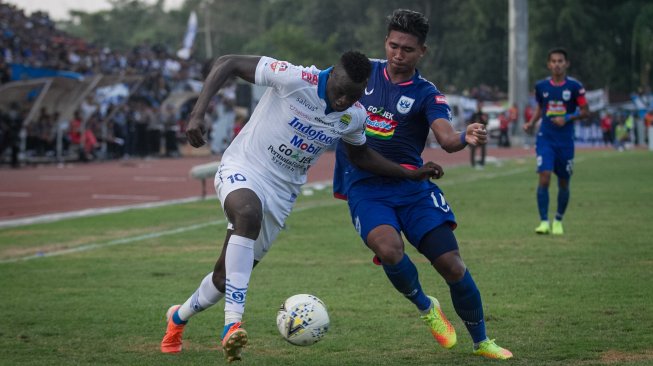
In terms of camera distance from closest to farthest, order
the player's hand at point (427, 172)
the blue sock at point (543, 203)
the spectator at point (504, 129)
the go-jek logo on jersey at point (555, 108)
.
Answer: the player's hand at point (427, 172) < the blue sock at point (543, 203) < the go-jek logo on jersey at point (555, 108) < the spectator at point (504, 129)

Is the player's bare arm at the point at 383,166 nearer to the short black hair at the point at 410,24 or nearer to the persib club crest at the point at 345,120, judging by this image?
the persib club crest at the point at 345,120

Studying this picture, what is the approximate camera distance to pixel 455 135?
6973 mm

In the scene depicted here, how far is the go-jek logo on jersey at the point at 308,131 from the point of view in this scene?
692 centimetres

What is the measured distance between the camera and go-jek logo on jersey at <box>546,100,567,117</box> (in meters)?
14.7

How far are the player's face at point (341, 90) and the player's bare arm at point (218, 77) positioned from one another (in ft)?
1.70

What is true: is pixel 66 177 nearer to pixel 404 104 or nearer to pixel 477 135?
pixel 404 104

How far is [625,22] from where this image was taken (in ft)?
239

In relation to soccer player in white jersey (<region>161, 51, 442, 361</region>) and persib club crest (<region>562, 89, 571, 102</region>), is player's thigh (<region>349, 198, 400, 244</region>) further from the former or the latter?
persib club crest (<region>562, 89, 571, 102</region>)

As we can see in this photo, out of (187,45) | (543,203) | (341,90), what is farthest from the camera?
(187,45)

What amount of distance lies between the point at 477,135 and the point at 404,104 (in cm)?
82

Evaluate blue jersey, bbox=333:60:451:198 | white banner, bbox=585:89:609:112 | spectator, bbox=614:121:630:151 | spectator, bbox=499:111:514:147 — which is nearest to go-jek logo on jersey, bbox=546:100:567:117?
blue jersey, bbox=333:60:451:198

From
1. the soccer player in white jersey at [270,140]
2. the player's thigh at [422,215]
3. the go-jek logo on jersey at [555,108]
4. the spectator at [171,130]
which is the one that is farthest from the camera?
the spectator at [171,130]

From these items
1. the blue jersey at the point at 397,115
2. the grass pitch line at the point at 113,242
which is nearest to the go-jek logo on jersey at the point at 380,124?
the blue jersey at the point at 397,115

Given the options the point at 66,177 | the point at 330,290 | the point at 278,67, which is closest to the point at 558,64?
the point at 330,290
